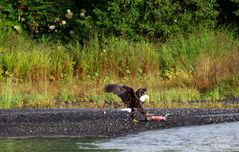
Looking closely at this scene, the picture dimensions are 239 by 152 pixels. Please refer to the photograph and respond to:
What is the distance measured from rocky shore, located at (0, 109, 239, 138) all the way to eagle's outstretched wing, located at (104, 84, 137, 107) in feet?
1.71

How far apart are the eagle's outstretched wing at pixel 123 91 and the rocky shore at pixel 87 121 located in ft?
1.71

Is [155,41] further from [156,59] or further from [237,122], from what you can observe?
[237,122]

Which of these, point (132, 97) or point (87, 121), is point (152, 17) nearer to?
point (87, 121)

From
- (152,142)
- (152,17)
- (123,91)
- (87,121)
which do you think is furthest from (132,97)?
(152,17)

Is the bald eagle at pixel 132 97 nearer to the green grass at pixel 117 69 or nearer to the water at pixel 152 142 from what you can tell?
the water at pixel 152 142

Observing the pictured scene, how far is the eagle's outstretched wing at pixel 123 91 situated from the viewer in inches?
569

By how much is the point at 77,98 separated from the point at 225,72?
4061 millimetres

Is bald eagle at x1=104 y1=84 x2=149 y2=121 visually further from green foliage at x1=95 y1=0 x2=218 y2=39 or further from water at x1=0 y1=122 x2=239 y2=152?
green foliage at x1=95 y1=0 x2=218 y2=39

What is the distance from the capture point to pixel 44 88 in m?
19.9

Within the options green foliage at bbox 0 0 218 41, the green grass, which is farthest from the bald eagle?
green foliage at bbox 0 0 218 41

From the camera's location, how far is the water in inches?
511

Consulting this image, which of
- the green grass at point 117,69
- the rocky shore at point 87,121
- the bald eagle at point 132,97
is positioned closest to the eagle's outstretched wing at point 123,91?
the bald eagle at point 132,97

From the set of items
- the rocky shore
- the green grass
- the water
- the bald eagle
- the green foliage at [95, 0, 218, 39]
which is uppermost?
the green foliage at [95, 0, 218, 39]

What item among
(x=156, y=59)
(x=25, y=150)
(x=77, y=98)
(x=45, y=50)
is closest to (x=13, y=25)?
(x=45, y=50)
